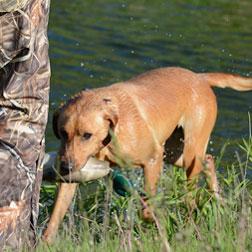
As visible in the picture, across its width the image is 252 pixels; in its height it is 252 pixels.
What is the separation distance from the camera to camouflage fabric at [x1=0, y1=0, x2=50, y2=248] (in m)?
5.86

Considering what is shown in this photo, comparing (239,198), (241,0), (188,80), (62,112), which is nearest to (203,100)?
(188,80)

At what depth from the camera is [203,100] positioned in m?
9.25

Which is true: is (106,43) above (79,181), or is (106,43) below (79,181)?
below

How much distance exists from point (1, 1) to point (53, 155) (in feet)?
9.35

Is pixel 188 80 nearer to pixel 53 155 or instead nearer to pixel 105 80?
pixel 53 155

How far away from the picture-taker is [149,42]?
16062 mm

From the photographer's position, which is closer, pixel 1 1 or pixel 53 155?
pixel 1 1

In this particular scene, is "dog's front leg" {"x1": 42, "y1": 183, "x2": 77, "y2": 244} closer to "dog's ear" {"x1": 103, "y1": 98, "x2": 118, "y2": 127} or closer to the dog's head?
the dog's head

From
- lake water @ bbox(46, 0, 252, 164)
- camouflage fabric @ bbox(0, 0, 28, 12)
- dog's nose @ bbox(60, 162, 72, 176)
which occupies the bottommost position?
lake water @ bbox(46, 0, 252, 164)

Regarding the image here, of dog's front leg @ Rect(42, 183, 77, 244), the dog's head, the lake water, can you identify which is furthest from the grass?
the lake water

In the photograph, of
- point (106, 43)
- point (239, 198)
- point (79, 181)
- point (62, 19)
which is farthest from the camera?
point (62, 19)

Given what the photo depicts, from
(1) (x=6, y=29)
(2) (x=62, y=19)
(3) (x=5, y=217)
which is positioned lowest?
(2) (x=62, y=19)

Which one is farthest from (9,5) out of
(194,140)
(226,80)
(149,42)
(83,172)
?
(149,42)

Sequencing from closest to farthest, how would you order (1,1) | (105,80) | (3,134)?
(1,1)
(3,134)
(105,80)
